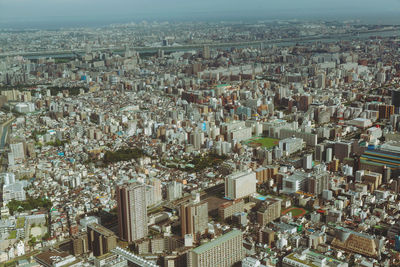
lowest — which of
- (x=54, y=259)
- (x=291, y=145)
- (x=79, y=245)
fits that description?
(x=79, y=245)

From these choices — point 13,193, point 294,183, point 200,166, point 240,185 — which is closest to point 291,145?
point 200,166

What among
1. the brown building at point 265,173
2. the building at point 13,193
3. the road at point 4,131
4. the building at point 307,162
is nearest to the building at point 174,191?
the brown building at point 265,173

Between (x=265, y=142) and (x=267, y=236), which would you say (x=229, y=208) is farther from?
(x=265, y=142)

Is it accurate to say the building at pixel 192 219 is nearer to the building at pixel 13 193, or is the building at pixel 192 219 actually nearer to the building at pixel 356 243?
the building at pixel 356 243

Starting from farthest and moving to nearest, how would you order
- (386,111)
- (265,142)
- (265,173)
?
(386,111) → (265,142) → (265,173)

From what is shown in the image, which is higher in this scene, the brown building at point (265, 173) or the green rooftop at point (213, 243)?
the green rooftop at point (213, 243)

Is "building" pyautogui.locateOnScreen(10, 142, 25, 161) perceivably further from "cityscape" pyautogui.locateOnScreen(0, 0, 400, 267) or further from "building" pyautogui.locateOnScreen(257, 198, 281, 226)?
"building" pyautogui.locateOnScreen(257, 198, 281, 226)

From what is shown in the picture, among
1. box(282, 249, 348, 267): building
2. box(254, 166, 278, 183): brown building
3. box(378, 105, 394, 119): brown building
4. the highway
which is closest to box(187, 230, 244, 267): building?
box(282, 249, 348, 267): building
